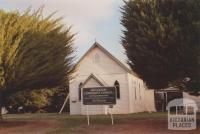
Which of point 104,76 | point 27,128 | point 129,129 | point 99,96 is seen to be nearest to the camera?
point 129,129

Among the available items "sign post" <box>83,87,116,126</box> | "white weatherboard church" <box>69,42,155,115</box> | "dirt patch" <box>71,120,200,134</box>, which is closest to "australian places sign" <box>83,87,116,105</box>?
"sign post" <box>83,87,116,126</box>

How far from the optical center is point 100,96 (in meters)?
28.5

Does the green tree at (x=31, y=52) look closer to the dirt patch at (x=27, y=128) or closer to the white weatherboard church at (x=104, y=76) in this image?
the dirt patch at (x=27, y=128)

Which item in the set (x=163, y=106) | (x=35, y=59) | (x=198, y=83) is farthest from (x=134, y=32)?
(x=163, y=106)

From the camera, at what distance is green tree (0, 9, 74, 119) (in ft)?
92.0

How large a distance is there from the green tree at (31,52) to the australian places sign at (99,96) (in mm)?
3000

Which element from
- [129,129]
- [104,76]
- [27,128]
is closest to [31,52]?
[27,128]

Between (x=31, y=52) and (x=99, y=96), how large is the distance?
15.8ft

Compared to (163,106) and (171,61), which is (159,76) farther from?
(163,106)

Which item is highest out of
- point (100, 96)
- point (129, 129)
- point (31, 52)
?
point (31, 52)

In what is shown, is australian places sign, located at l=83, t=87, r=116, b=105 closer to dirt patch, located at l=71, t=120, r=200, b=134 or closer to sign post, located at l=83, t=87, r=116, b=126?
sign post, located at l=83, t=87, r=116, b=126

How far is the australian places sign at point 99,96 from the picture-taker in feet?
93.0

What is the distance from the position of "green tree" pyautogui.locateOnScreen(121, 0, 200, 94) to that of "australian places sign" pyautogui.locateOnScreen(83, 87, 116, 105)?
2527mm

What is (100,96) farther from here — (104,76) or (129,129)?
(104,76)
